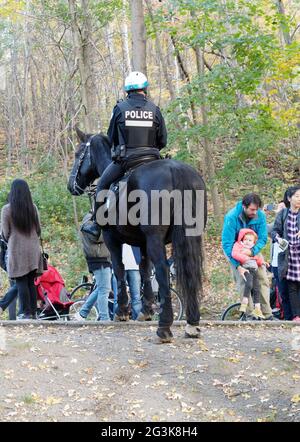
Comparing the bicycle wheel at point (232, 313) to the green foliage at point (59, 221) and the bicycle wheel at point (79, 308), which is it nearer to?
the bicycle wheel at point (79, 308)

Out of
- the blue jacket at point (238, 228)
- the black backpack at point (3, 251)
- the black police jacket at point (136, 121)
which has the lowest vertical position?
the black backpack at point (3, 251)

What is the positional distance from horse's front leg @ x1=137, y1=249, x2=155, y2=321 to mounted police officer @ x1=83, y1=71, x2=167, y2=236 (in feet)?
4.01

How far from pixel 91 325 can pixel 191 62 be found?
2160 cm

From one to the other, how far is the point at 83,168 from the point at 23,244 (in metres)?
1.24

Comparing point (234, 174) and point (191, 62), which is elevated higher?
point (191, 62)

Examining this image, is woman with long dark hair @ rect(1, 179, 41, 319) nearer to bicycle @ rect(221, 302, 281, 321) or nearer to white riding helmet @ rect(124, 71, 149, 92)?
white riding helmet @ rect(124, 71, 149, 92)

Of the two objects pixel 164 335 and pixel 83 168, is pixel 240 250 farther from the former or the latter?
pixel 83 168

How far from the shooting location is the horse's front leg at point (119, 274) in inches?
311

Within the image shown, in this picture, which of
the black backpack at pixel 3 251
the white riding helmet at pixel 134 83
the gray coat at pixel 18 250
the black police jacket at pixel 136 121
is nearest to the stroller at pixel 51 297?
the black backpack at pixel 3 251

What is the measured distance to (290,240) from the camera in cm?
880

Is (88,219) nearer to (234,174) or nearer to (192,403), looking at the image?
(192,403)

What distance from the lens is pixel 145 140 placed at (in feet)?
23.8

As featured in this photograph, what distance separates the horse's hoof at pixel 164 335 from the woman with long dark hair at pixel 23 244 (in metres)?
2.17
